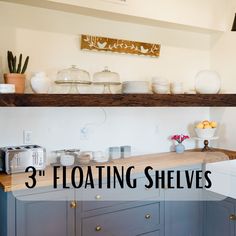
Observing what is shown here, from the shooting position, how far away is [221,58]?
3475 mm

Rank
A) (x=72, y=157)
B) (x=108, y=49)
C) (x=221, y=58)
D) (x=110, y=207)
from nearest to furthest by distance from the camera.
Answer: (x=110, y=207)
(x=72, y=157)
(x=108, y=49)
(x=221, y=58)

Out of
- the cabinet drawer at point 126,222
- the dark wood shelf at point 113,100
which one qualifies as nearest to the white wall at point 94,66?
the dark wood shelf at point 113,100

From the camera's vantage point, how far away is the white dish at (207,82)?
10.8 ft

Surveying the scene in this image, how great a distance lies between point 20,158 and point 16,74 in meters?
0.61

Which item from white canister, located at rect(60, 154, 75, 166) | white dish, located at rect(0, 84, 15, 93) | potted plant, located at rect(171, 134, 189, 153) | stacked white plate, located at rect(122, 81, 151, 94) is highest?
stacked white plate, located at rect(122, 81, 151, 94)

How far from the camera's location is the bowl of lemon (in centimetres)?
336

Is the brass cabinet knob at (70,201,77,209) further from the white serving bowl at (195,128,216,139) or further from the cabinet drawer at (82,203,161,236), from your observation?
the white serving bowl at (195,128,216,139)

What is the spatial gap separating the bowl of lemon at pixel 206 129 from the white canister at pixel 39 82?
5.69 feet

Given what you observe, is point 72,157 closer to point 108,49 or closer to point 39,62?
point 39,62

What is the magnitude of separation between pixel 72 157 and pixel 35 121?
424mm

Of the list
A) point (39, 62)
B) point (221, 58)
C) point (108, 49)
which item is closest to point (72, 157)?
point (39, 62)

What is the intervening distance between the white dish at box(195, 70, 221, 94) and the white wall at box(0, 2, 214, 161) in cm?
15

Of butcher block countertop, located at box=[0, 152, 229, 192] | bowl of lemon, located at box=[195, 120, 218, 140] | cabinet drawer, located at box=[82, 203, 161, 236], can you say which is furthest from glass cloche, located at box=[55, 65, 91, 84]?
bowl of lemon, located at box=[195, 120, 218, 140]

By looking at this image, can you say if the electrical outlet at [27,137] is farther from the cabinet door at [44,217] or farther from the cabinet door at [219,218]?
the cabinet door at [219,218]
